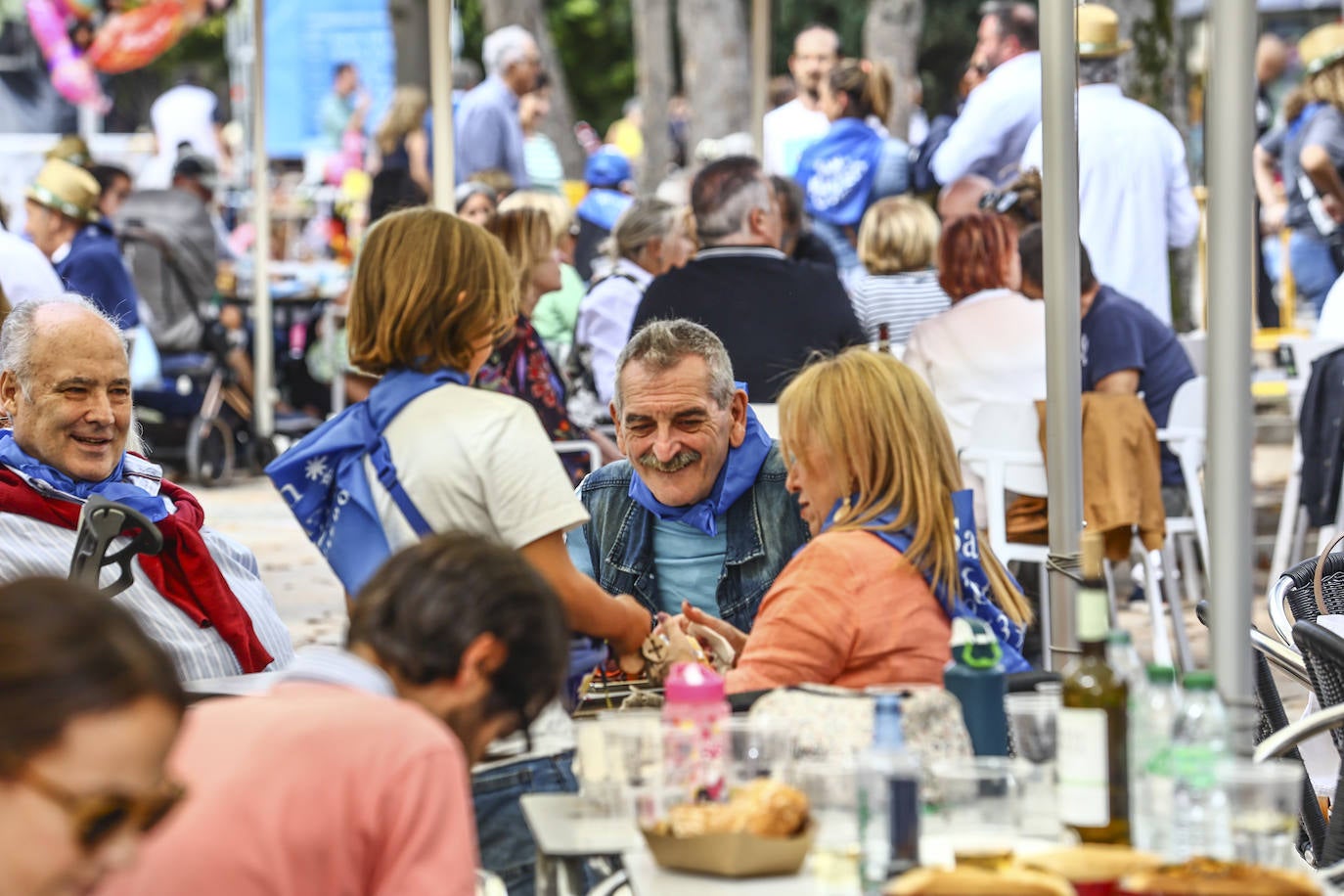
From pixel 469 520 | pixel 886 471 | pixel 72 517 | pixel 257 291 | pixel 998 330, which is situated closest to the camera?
pixel 886 471

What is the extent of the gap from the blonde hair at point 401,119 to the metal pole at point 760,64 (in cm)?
261

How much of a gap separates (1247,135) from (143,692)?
1.50 metres

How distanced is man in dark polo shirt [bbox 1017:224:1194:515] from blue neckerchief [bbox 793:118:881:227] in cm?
335

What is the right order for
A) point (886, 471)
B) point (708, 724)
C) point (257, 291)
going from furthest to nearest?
point (257, 291) < point (886, 471) < point (708, 724)

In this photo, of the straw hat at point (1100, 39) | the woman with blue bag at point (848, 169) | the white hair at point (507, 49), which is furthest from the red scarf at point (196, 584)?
the white hair at point (507, 49)

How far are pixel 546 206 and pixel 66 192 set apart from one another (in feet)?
9.33

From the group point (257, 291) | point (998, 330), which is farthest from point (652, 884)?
point (257, 291)

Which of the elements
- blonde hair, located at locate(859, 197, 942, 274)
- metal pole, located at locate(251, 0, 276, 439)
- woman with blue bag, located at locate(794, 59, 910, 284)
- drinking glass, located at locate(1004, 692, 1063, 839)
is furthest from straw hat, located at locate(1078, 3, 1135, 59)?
drinking glass, located at locate(1004, 692, 1063, 839)

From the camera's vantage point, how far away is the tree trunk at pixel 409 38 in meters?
13.5

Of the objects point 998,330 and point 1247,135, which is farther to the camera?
point 998,330

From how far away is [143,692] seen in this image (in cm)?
176

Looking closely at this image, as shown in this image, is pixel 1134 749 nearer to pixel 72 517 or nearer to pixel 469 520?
pixel 469 520

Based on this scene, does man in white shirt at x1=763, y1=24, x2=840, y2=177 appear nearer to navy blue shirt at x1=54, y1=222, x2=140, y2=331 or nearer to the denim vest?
navy blue shirt at x1=54, y1=222, x2=140, y2=331

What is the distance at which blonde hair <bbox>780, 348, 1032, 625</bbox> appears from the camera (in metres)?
3.08
